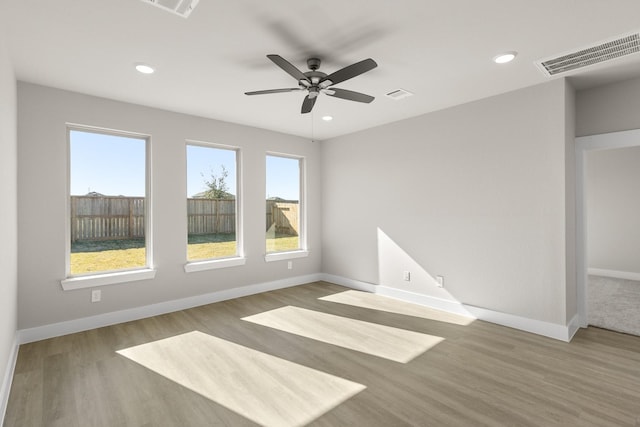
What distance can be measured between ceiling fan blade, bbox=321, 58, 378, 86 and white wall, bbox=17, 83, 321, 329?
2.56 meters

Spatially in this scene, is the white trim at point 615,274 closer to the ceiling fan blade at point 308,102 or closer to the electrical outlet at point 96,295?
the ceiling fan blade at point 308,102

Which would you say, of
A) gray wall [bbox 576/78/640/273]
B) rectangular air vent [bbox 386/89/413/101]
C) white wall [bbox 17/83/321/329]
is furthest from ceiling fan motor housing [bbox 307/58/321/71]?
gray wall [bbox 576/78/640/273]

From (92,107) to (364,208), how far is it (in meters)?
3.86

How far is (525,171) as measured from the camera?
3.33 m

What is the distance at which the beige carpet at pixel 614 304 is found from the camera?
135 inches

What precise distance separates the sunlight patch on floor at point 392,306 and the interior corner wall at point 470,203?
22 cm

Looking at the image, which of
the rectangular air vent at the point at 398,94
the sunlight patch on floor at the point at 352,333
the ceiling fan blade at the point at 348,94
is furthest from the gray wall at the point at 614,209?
the ceiling fan blade at the point at 348,94

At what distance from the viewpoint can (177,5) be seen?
1938 millimetres

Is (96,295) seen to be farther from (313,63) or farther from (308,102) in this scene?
(313,63)

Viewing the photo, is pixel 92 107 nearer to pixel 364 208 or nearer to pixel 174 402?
pixel 174 402

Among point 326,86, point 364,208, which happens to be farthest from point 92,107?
point 364,208

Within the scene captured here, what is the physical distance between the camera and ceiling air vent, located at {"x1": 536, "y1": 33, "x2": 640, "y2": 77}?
7.88 feet

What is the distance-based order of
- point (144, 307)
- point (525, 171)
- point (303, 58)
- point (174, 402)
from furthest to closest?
1. point (144, 307)
2. point (525, 171)
3. point (303, 58)
4. point (174, 402)

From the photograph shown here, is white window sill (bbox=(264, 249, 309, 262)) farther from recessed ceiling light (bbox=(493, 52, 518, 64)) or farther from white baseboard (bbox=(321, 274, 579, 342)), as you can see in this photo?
recessed ceiling light (bbox=(493, 52, 518, 64))
